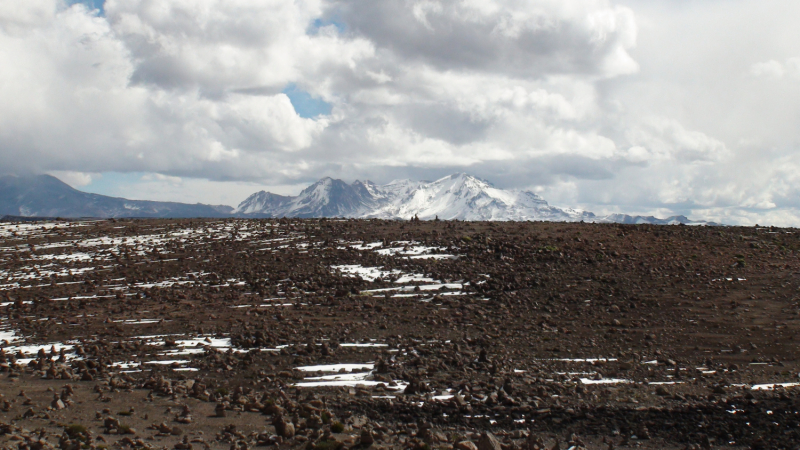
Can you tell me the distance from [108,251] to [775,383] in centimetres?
4025

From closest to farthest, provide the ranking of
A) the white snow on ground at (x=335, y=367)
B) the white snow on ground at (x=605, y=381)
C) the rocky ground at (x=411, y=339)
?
1. the rocky ground at (x=411, y=339)
2. the white snow on ground at (x=605, y=381)
3. the white snow on ground at (x=335, y=367)

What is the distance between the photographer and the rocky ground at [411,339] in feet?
45.5

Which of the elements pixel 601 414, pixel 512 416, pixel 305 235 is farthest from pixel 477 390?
pixel 305 235

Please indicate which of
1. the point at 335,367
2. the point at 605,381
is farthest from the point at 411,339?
the point at 605,381

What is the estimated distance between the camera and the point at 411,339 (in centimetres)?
2155

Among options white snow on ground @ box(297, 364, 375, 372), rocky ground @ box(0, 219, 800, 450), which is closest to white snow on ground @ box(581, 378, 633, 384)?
rocky ground @ box(0, 219, 800, 450)

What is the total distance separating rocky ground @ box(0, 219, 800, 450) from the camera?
1388cm

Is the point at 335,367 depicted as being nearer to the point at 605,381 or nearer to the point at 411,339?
the point at 411,339

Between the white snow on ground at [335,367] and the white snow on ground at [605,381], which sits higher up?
the white snow on ground at [605,381]

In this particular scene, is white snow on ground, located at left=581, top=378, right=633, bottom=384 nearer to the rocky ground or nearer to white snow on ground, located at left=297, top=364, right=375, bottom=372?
the rocky ground

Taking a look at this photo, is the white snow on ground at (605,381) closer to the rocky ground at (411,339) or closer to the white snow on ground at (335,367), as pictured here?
the rocky ground at (411,339)

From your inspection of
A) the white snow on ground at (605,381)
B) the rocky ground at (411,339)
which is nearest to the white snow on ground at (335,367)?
the rocky ground at (411,339)

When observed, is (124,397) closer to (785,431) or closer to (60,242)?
(785,431)

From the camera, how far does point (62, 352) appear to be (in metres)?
20.2
